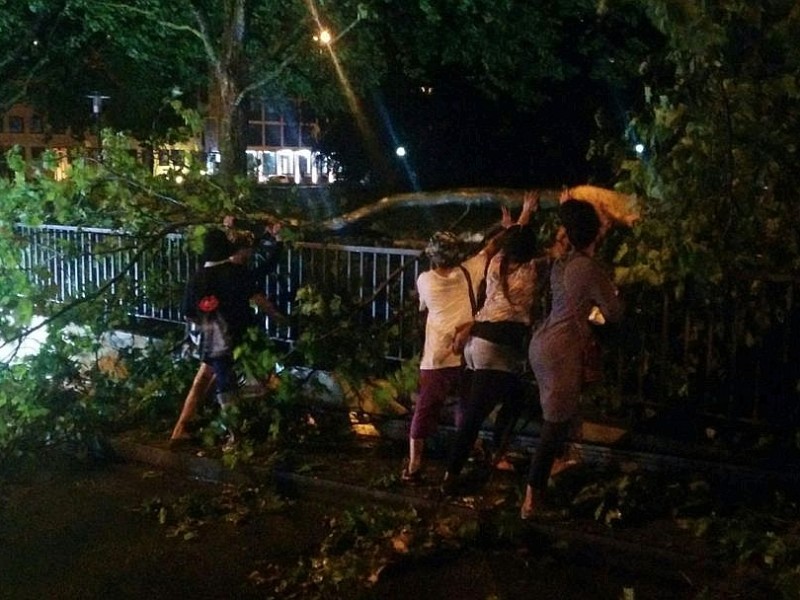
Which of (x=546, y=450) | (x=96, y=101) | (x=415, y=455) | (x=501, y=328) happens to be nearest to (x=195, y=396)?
(x=415, y=455)

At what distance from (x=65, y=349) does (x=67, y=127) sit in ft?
59.1

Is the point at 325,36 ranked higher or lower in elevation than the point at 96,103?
higher

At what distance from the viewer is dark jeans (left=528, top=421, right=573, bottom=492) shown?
6.04 meters

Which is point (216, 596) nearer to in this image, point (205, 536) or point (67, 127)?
point (205, 536)

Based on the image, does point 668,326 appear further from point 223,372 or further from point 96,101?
point 96,101

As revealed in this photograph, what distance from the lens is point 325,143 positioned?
3844 centimetres

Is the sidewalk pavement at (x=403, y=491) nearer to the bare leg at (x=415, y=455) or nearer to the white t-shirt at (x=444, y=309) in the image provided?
the bare leg at (x=415, y=455)

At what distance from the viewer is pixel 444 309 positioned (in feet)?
22.4

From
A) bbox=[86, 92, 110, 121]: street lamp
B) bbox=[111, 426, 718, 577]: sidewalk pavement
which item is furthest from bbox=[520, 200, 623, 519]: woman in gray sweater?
bbox=[86, 92, 110, 121]: street lamp

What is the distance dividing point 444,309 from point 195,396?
7.85 ft

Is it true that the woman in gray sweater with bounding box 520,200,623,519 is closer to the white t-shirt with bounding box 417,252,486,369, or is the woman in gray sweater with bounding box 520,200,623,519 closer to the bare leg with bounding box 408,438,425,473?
the white t-shirt with bounding box 417,252,486,369

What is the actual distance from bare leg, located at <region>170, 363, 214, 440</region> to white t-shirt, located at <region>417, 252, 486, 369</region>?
2.06m

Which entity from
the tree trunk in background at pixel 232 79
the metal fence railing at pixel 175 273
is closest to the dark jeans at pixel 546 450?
the metal fence railing at pixel 175 273

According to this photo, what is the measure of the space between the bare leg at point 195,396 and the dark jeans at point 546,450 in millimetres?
2964
